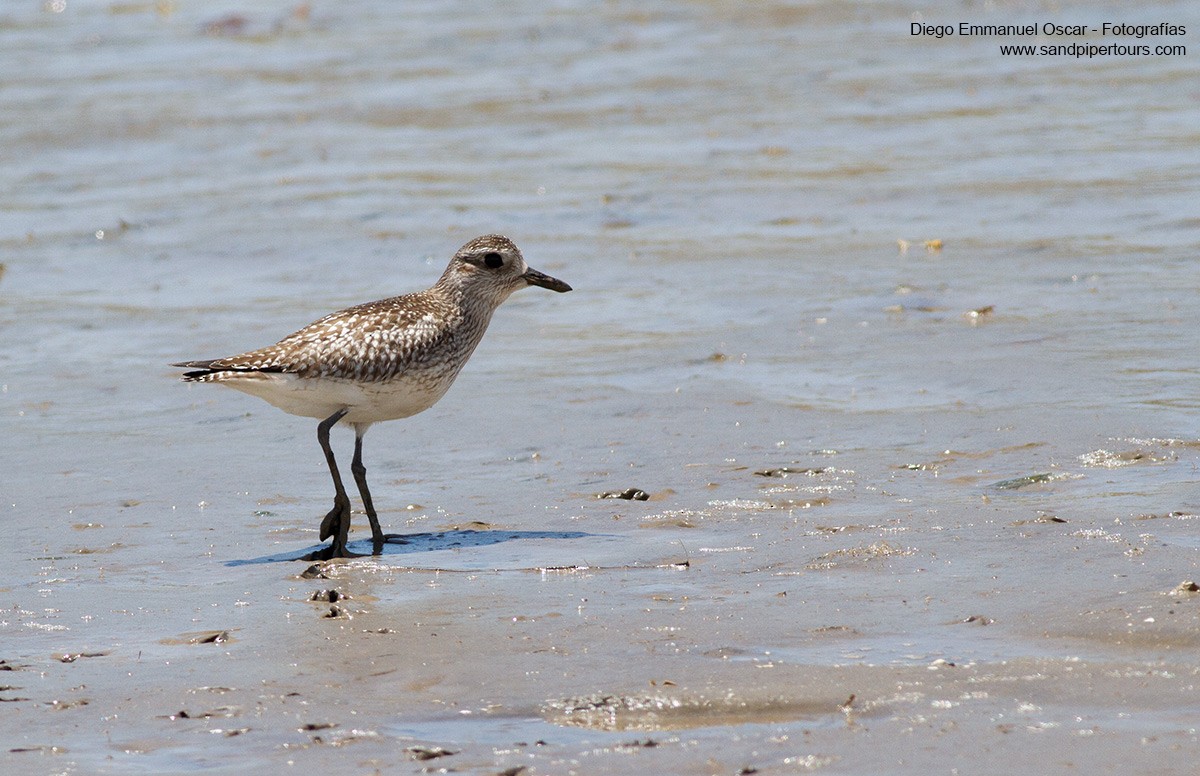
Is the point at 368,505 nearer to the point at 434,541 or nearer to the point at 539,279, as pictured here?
the point at 434,541

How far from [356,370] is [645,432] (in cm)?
190

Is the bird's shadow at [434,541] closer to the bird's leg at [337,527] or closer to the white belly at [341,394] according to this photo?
the bird's leg at [337,527]

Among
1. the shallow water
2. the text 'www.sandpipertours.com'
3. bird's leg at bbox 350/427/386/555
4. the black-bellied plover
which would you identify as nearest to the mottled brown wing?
the black-bellied plover

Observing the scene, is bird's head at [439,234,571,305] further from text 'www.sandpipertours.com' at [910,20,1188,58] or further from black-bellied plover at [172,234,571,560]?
text 'www.sandpipertours.com' at [910,20,1188,58]

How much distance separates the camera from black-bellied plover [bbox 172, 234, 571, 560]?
812cm

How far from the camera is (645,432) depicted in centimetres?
945

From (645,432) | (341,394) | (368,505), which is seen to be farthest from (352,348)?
(645,432)

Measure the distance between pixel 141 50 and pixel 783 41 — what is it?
913 centimetres

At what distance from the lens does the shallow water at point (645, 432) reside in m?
5.63

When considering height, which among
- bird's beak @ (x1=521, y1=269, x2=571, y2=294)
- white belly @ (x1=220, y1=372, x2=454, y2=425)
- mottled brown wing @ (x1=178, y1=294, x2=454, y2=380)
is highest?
Answer: bird's beak @ (x1=521, y1=269, x2=571, y2=294)

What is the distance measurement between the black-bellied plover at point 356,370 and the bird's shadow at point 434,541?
7cm

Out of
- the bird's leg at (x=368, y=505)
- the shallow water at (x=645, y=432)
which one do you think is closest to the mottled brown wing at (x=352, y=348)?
the bird's leg at (x=368, y=505)

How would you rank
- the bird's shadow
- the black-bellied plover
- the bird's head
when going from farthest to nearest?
1. the bird's head
2. the black-bellied plover
3. the bird's shadow

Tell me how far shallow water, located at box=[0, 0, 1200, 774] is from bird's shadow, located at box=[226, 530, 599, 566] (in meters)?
0.03
